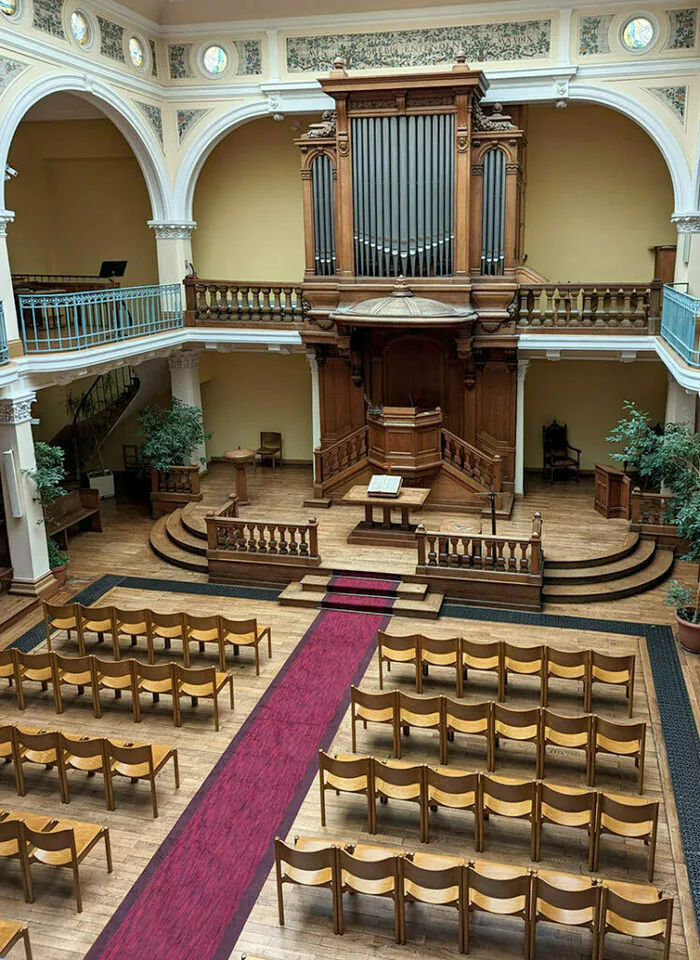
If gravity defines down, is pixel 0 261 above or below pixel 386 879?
above

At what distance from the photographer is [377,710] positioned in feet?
30.1

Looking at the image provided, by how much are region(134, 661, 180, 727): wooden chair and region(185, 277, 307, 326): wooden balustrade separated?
845 cm

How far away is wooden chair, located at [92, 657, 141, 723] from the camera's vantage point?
9.80m

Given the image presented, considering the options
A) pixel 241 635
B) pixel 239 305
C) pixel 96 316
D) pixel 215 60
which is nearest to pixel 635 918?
pixel 241 635

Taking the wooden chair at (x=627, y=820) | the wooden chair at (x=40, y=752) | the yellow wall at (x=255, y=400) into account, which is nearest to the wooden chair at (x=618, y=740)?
the wooden chair at (x=627, y=820)

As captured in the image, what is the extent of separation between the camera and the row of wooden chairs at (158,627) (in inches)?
431

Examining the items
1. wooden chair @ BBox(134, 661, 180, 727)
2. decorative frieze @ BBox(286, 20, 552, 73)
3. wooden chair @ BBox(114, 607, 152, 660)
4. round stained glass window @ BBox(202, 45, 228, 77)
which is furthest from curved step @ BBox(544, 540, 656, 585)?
round stained glass window @ BBox(202, 45, 228, 77)

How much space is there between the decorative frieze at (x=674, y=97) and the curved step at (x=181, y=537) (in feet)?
35.6

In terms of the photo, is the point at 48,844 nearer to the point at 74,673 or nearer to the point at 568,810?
the point at 74,673

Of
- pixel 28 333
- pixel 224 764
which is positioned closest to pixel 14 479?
pixel 28 333

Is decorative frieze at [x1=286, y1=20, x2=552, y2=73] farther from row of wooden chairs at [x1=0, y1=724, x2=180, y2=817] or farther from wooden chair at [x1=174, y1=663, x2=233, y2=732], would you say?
row of wooden chairs at [x1=0, y1=724, x2=180, y2=817]

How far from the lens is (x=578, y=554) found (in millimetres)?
13633

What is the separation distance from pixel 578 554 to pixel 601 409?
5.33 metres

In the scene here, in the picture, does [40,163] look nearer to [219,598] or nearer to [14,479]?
[14,479]
